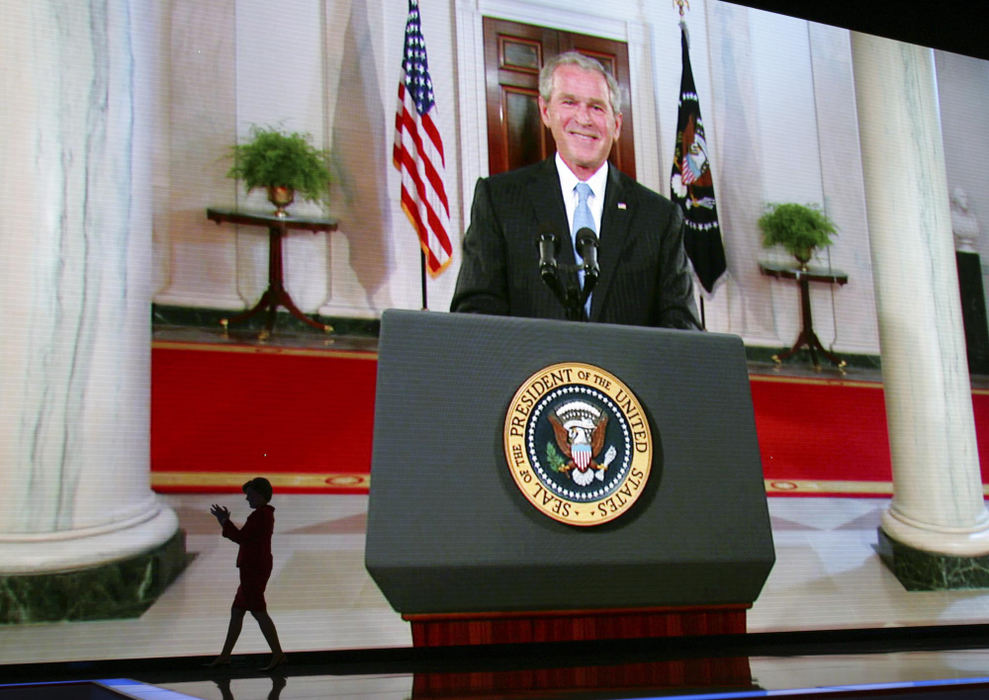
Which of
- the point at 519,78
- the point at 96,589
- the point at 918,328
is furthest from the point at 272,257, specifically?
the point at 918,328

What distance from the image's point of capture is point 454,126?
3.70 metres

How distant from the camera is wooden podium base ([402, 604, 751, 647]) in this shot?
161 cm

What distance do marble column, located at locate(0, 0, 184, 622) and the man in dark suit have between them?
42.6 inches

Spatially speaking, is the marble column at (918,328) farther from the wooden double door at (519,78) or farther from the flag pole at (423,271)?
the flag pole at (423,271)

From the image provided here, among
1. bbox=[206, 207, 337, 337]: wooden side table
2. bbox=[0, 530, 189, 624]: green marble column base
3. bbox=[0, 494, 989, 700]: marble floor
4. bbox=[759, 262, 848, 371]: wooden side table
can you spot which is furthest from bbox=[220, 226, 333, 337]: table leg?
bbox=[759, 262, 848, 371]: wooden side table

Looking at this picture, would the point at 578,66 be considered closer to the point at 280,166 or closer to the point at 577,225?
the point at 577,225

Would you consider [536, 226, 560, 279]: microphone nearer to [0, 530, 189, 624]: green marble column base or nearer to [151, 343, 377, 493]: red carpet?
[151, 343, 377, 493]: red carpet

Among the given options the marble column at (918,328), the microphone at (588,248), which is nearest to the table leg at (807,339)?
the marble column at (918,328)

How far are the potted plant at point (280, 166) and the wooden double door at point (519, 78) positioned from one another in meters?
0.80

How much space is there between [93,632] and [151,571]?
0.23 meters

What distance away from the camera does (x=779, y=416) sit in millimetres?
3844

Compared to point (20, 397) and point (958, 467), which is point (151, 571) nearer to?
point (20, 397)

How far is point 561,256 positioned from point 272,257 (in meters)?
1.05

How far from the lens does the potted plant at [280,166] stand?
3168mm
